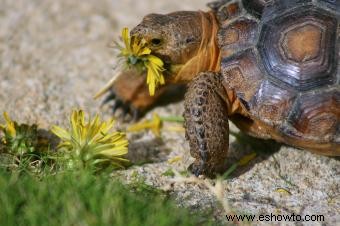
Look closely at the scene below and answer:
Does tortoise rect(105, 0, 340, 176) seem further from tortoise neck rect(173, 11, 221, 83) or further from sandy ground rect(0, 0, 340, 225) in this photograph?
sandy ground rect(0, 0, 340, 225)

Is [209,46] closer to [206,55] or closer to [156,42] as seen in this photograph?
[206,55]

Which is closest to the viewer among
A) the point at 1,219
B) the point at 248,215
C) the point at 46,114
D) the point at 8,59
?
the point at 1,219

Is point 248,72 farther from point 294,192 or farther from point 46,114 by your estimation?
point 46,114

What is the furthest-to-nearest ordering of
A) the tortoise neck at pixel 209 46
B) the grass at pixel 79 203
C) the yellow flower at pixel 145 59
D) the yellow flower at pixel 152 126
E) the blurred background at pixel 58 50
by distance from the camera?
the blurred background at pixel 58 50 < the yellow flower at pixel 152 126 < the tortoise neck at pixel 209 46 < the yellow flower at pixel 145 59 < the grass at pixel 79 203

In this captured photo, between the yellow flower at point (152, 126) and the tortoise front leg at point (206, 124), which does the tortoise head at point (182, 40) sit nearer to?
the tortoise front leg at point (206, 124)

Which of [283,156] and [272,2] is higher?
A: [272,2]

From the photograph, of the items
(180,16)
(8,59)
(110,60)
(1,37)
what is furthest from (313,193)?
(1,37)

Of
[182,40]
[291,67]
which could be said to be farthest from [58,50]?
[291,67]

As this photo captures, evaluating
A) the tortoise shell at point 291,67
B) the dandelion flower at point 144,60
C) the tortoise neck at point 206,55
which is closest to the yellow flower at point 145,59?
the dandelion flower at point 144,60
